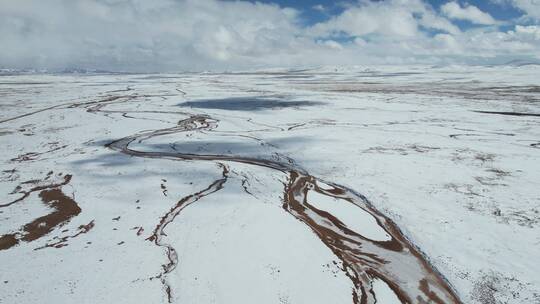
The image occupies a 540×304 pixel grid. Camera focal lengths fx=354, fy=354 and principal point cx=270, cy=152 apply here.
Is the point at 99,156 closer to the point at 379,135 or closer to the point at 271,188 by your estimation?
the point at 271,188

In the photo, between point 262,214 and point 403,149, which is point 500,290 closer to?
point 262,214

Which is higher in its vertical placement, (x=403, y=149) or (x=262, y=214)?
(x=403, y=149)

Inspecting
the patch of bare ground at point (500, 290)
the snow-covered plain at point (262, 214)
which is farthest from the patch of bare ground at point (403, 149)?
the patch of bare ground at point (500, 290)

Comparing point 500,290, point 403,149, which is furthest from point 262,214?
point 403,149

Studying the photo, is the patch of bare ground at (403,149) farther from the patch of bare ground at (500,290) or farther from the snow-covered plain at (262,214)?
the patch of bare ground at (500,290)

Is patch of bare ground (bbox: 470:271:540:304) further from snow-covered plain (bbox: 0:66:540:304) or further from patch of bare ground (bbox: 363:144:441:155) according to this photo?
patch of bare ground (bbox: 363:144:441:155)

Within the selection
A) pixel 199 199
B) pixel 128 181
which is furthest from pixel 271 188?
pixel 128 181

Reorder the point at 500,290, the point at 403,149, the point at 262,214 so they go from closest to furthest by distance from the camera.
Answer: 1. the point at 500,290
2. the point at 262,214
3. the point at 403,149

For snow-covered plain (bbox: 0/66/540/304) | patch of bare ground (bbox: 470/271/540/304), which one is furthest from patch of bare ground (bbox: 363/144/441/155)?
patch of bare ground (bbox: 470/271/540/304)
